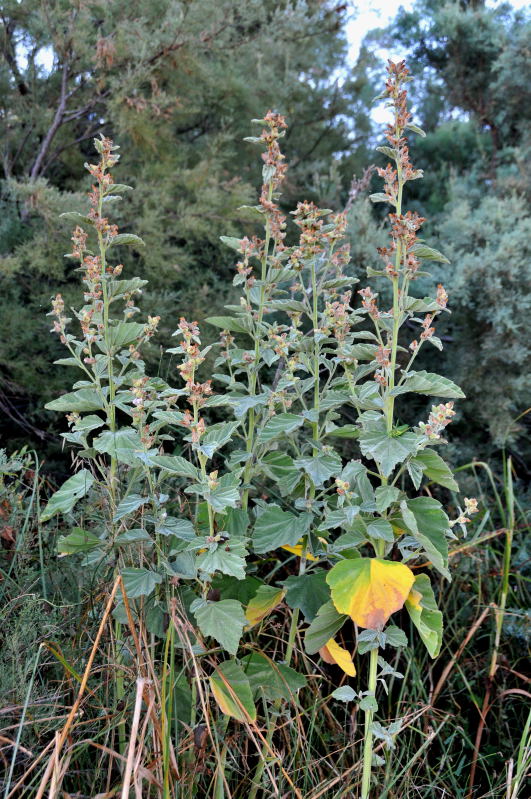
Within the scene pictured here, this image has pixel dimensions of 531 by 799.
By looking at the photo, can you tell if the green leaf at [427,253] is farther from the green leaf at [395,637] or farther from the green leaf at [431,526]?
the green leaf at [395,637]

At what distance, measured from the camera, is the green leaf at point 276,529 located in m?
1.56

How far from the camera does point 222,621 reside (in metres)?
1.40

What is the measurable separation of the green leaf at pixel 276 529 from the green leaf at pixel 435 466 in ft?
0.98

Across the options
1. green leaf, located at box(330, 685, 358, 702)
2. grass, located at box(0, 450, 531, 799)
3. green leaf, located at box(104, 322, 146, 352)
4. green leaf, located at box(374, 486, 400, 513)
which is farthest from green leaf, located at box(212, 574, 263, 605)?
green leaf, located at box(104, 322, 146, 352)

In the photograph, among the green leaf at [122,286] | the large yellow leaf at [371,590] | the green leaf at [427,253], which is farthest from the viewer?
the green leaf at [122,286]

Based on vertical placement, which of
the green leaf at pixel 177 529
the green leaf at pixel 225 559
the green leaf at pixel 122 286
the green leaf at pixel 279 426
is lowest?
the green leaf at pixel 225 559

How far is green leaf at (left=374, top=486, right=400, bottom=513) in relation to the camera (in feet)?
4.65

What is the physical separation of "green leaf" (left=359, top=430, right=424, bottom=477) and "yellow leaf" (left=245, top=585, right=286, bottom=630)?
431 mm

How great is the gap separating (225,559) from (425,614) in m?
0.46

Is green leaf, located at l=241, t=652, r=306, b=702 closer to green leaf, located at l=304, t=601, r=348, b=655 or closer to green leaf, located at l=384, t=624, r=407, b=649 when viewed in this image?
green leaf, located at l=304, t=601, r=348, b=655

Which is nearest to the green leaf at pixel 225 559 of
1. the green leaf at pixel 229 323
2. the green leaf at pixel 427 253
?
the green leaf at pixel 229 323

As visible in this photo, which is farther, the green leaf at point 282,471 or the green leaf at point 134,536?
the green leaf at point 282,471

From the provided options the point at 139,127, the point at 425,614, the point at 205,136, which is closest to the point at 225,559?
the point at 425,614

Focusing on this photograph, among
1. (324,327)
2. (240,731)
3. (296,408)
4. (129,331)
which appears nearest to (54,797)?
(240,731)
